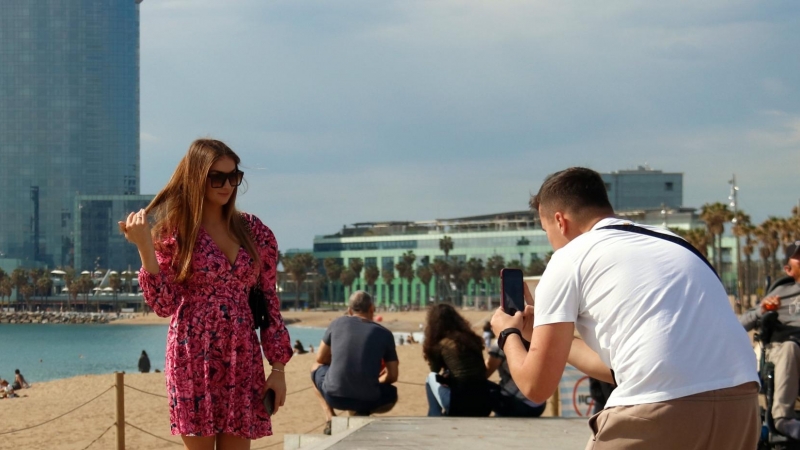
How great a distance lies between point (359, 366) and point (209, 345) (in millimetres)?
4698

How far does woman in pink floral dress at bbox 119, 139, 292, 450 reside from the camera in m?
3.82

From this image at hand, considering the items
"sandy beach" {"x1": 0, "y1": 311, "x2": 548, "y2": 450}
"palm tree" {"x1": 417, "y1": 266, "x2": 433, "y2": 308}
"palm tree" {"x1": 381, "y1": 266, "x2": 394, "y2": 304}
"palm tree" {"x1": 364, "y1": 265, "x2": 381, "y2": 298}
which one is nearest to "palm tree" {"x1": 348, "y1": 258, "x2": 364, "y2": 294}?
"palm tree" {"x1": 364, "y1": 265, "x2": 381, "y2": 298}

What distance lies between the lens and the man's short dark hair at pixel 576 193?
3.05 m

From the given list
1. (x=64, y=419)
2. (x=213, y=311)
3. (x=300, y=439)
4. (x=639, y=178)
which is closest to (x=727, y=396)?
(x=213, y=311)

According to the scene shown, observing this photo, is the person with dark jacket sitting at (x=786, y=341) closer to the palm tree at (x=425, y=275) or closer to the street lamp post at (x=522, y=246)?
the street lamp post at (x=522, y=246)

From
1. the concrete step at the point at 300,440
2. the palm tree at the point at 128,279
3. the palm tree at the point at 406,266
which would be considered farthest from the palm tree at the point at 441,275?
the concrete step at the point at 300,440

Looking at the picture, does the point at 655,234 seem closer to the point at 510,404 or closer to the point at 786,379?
the point at 786,379

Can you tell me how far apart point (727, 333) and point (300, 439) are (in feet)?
19.7

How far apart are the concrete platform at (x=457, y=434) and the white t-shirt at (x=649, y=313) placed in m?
4.03

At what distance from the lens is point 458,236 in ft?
427

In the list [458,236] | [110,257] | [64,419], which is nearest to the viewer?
[64,419]

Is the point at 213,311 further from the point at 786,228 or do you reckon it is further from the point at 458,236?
the point at 458,236

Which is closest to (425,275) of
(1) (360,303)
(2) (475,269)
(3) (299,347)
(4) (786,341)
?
(2) (475,269)

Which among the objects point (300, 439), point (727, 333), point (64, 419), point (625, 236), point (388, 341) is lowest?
point (64, 419)
